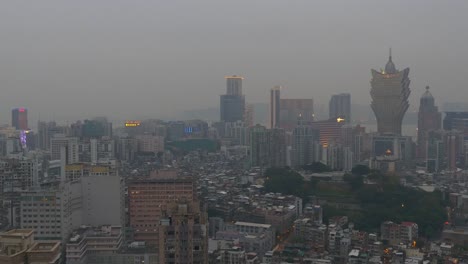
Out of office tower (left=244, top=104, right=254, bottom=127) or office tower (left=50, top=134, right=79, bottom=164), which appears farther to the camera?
office tower (left=244, top=104, right=254, bottom=127)

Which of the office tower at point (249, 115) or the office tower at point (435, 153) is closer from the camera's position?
the office tower at point (435, 153)

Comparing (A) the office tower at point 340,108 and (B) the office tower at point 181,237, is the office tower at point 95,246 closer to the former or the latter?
(B) the office tower at point 181,237

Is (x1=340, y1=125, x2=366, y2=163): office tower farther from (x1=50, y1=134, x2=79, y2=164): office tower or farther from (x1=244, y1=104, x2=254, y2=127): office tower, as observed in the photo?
(x1=50, y1=134, x2=79, y2=164): office tower

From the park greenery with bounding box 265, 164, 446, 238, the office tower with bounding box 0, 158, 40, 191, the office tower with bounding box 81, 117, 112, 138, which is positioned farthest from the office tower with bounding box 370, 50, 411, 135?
the office tower with bounding box 0, 158, 40, 191

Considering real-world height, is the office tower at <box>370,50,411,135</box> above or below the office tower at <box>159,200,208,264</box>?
above

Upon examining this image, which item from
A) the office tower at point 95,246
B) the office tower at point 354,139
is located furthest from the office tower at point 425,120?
the office tower at point 95,246

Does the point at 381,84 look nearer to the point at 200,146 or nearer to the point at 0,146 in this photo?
the point at 200,146

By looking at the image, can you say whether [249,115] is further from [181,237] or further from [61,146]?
[181,237]
